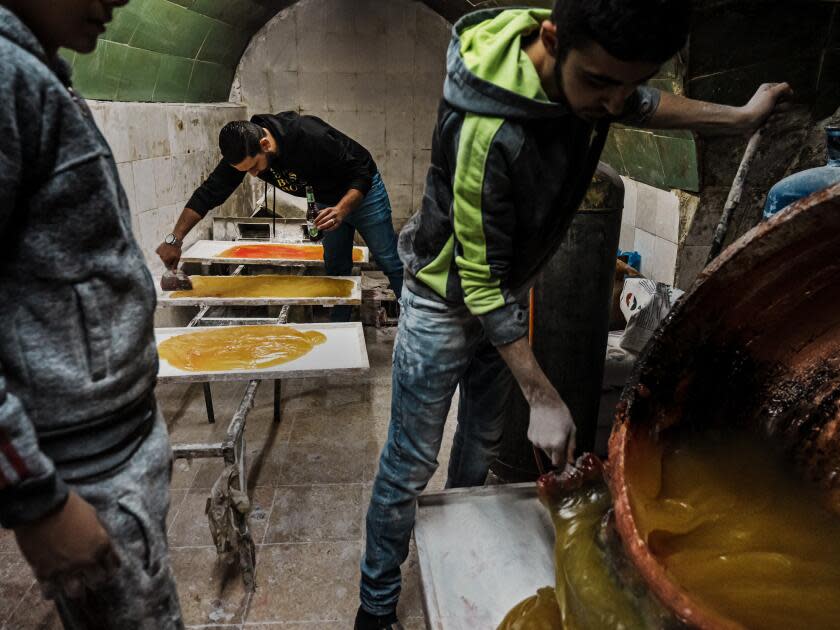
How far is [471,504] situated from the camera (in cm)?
187

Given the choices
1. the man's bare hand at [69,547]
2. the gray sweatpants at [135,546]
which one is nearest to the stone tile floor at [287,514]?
the gray sweatpants at [135,546]

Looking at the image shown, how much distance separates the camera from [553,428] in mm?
1461

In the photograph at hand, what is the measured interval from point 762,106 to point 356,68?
5899 mm

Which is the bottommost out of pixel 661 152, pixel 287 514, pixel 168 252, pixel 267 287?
pixel 287 514

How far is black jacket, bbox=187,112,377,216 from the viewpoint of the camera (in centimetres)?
377

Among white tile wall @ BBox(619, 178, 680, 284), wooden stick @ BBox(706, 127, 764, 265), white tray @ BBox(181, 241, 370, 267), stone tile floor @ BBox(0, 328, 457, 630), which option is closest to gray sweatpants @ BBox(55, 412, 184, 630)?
stone tile floor @ BBox(0, 328, 457, 630)

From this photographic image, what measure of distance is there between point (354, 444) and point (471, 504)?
1.71 meters

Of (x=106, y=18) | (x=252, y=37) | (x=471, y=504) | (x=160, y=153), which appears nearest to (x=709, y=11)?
(x=471, y=504)

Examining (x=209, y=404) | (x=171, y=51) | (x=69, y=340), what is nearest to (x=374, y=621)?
(x=69, y=340)

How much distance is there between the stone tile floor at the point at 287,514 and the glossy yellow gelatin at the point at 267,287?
2.34 feet

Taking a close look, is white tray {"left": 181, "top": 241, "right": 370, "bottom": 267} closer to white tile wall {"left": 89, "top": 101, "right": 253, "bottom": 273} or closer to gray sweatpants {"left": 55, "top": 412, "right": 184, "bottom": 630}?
white tile wall {"left": 89, "top": 101, "right": 253, "bottom": 273}

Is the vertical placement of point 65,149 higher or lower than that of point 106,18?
lower

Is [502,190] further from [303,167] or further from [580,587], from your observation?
[303,167]

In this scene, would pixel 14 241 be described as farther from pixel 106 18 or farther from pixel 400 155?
pixel 400 155
